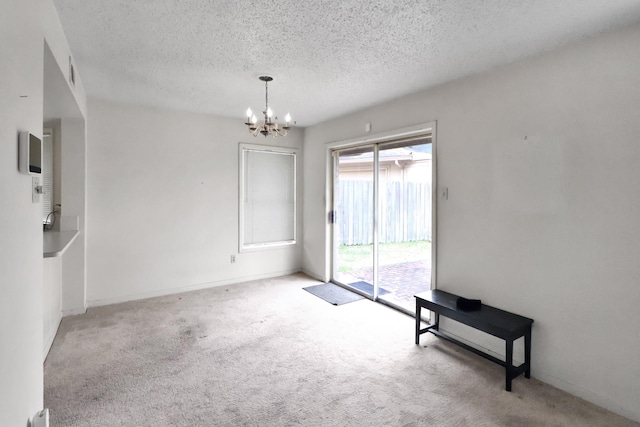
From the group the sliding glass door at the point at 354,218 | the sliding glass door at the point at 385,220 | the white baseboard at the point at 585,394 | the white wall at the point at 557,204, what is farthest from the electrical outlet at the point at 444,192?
the white baseboard at the point at 585,394

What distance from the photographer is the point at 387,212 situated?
4195 mm

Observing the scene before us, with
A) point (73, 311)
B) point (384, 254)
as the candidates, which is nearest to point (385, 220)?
point (384, 254)

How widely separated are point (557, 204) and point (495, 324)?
1017 mm

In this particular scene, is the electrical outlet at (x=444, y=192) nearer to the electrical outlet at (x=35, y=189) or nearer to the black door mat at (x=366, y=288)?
the black door mat at (x=366, y=288)

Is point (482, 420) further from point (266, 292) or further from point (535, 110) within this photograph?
point (266, 292)

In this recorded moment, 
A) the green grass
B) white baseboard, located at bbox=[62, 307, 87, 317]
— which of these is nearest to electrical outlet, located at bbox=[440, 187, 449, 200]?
the green grass

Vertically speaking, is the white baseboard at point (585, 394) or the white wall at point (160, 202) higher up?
the white wall at point (160, 202)

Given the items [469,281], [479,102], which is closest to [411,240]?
[469,281]

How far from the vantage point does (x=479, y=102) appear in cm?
292

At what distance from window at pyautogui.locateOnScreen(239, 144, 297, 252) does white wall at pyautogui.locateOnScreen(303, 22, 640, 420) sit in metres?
2.83

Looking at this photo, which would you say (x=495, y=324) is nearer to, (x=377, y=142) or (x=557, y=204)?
(x=557, y=204)

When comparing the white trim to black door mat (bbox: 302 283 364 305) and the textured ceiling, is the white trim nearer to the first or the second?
the textured ceiling

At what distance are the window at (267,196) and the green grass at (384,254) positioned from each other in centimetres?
106

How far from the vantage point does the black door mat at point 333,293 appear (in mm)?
4293
